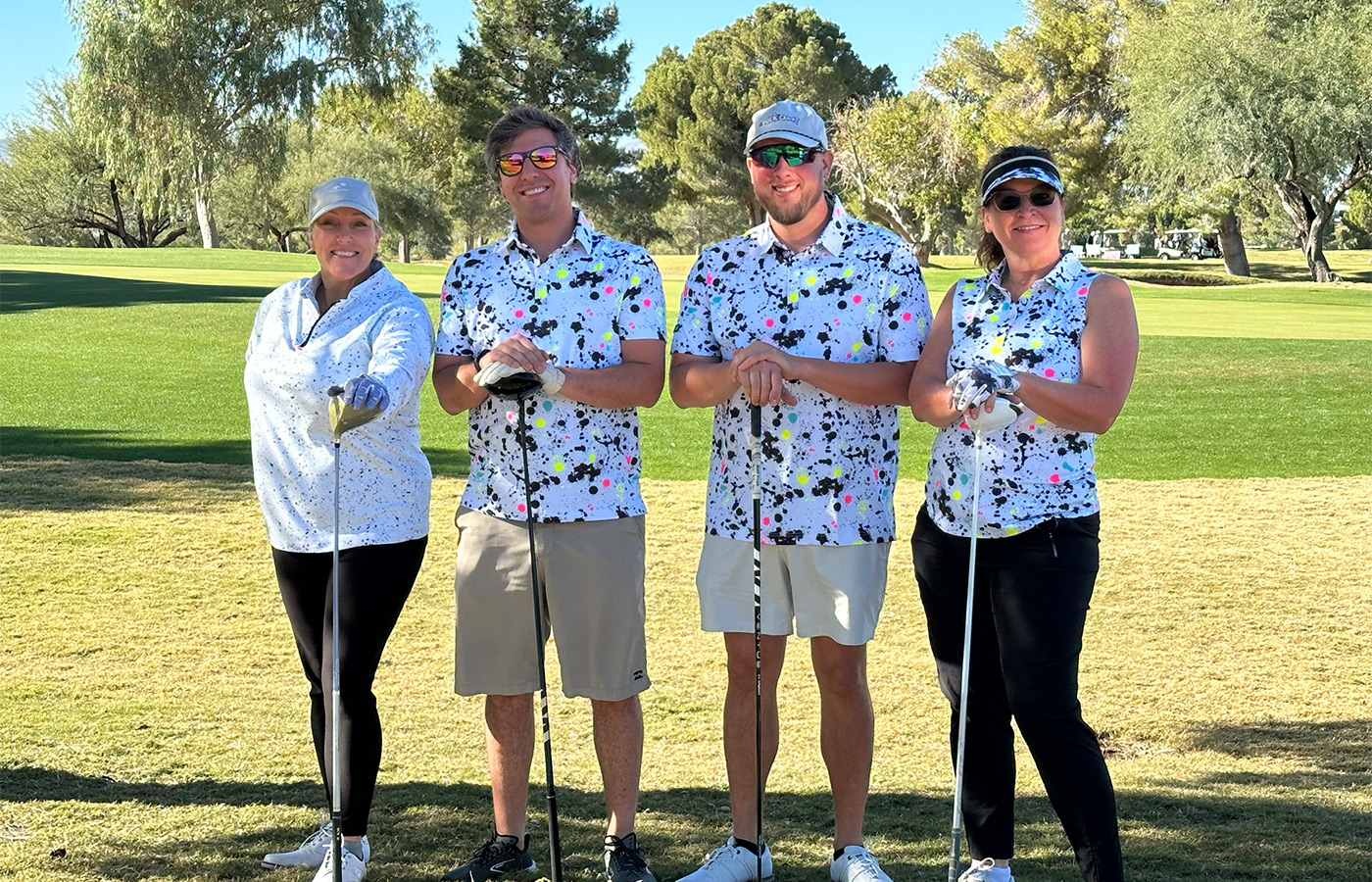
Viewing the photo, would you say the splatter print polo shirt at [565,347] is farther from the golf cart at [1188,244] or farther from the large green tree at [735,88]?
the golf cart at [1188,244]

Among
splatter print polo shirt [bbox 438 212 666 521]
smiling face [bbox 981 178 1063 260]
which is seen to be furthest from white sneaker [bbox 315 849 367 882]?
smiling face [bbox 981 178 1063 260]

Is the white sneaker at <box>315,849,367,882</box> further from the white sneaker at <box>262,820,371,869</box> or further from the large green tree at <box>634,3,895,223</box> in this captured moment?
the large green tree at <box>634,3,895,223</box>

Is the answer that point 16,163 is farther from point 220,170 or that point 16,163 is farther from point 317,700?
point 317,700

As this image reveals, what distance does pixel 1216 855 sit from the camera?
3.80m

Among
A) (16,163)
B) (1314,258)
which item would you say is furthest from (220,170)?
(1314,258)

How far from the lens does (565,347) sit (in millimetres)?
3482

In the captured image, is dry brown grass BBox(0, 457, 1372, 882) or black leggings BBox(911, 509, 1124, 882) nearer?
black leggings BBox(911, 509, 1124, 882)

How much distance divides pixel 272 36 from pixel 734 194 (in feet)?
98.1

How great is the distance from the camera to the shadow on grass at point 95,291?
22.2m

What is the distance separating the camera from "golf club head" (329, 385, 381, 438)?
3.06 meters

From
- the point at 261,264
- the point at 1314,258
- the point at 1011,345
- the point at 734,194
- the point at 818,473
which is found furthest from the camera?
the point at 734,194

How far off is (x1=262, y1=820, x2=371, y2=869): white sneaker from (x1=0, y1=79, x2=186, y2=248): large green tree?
52.7m

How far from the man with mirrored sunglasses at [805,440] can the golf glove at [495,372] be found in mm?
501

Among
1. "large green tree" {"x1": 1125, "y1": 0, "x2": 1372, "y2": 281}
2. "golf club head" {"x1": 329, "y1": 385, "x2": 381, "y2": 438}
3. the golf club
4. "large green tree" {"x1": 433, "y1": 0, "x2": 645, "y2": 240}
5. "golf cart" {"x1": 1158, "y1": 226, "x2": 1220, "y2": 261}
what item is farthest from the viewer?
"golf cart" {"x1": 1158, "y1": 226, "x2": 1220, "y2": 261}
